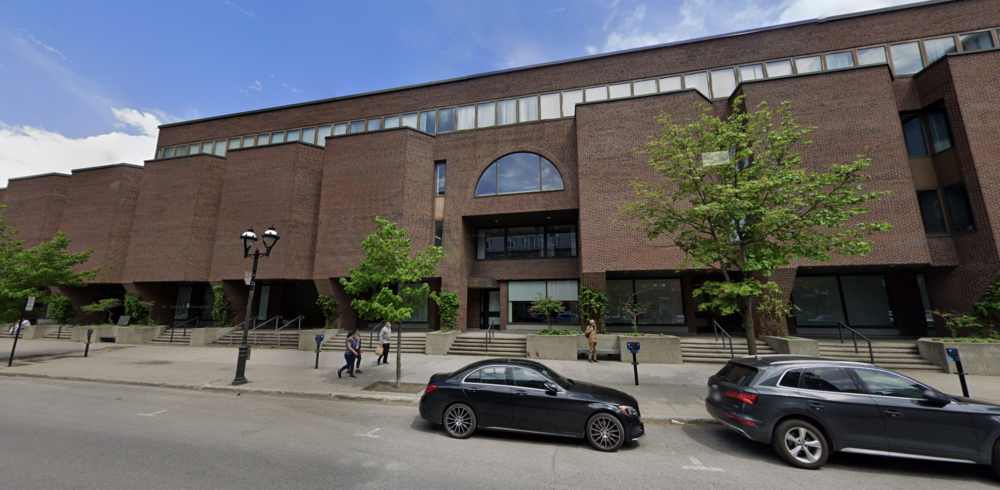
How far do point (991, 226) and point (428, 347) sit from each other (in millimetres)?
22299

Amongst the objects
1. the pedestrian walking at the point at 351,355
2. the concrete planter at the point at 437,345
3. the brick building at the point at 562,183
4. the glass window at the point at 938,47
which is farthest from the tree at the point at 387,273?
the glass window at the point at 938,47

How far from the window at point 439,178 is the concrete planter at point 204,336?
14672 millimetres

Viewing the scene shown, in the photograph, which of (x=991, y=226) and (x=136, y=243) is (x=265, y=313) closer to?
(x=136, y=243)

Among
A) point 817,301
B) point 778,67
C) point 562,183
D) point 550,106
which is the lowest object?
point 817,301

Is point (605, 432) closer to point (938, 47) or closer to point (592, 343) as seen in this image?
point (592, 343)

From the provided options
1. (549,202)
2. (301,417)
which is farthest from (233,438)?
(549,202)

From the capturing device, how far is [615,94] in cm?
2209

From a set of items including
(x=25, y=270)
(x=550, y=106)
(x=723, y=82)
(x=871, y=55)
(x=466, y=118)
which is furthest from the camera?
(x=466, y=118)

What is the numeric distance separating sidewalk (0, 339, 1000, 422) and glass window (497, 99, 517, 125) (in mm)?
15331

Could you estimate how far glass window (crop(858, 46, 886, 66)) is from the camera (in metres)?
18.8

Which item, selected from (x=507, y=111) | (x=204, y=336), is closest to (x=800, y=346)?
(x=507, y=111)

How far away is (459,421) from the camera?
6445 mm

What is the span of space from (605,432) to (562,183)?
1544 centimetres

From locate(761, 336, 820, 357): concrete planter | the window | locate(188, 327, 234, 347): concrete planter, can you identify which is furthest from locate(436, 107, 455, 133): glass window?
locate(761, 336, 820, 357): concrete planter
